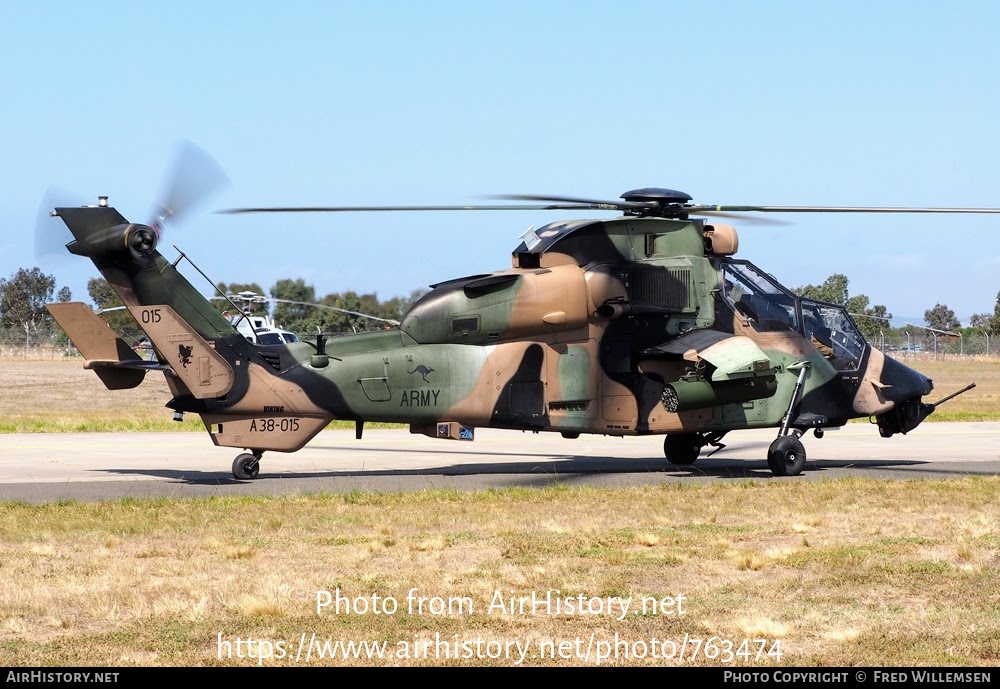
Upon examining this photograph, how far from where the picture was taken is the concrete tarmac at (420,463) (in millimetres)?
18519

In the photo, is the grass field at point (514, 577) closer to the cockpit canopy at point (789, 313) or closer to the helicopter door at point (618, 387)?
the helicopter door at point (618, 387)

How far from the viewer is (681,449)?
21.6 metres

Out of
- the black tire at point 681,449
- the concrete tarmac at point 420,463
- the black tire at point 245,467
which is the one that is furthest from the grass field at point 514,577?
the black tire at point 681,449

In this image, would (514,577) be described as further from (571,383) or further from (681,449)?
(681,449)

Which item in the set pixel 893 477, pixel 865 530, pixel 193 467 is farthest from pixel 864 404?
pixel 193 467

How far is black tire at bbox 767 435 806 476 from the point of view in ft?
64.5

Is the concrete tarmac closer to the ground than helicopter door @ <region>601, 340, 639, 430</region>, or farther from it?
closer to the ground

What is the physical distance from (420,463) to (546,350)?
4.85 m

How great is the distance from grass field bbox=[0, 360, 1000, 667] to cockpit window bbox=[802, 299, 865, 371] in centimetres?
323

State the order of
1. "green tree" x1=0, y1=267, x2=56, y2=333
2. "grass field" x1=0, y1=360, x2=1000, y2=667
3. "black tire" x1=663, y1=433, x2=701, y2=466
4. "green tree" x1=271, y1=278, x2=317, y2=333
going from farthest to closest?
"green tree" x1=0, y1=267, x2=56, y2=333
"green tree" x1=271, y1=278, x2=317, y2=333
"black tire" x1=663, y1=433, x2=701, y2=466
"grass field" x1=0, y1=360, x2=1000, y2=667

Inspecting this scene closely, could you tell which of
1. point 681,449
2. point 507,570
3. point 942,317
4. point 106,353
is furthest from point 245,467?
point 942,317

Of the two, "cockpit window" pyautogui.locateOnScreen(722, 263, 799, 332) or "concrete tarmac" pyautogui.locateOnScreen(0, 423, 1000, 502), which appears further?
"cockpit window" pyautogui.locateOnScreen(722, 263, 799, 332)

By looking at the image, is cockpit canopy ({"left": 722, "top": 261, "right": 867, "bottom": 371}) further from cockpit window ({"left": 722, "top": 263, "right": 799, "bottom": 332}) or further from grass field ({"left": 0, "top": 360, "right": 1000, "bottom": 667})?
grass field ({"left": 0, "top": 360, "right": 1000, "bottom": 667})

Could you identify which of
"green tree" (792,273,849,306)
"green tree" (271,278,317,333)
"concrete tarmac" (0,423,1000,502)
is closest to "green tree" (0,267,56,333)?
"green tree" (271,278,317,333)
